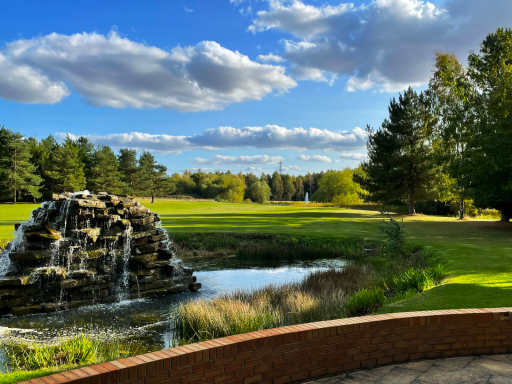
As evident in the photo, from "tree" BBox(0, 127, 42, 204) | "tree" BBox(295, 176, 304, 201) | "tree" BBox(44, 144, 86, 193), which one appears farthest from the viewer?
"tree" BBox(295, 176, 304, 201)

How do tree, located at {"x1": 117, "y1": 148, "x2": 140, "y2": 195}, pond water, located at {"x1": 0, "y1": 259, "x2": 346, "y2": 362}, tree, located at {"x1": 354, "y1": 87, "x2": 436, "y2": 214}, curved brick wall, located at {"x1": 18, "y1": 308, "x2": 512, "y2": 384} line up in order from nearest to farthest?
curved brick wall, located at {"x1": 18, "y1": 308, "x2": 512, "y2": 384} < pond water, located at {"x1": 0, "y1": 259, "x2": 346, "y2": 362} < tree, located at {"x1": 354, "y1": 87, "x2": 436, "y2": 214} < tree, located at {"x1": 117, "y1": 148, "x2": 140, "y2": 195}

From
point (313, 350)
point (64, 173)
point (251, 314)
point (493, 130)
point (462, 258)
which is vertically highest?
point (493, 130)

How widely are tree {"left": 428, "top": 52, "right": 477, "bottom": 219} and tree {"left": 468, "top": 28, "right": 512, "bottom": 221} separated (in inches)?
33.3

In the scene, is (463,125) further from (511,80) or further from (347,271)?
(347,271)

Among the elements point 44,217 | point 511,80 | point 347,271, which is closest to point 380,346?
point 347,271

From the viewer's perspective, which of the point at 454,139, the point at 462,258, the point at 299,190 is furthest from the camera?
the point at 299,190

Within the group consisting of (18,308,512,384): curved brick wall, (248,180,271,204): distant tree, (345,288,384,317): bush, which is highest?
(248,180,271,204): distant tree

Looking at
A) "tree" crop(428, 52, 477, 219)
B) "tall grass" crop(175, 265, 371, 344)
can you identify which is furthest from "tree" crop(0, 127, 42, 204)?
"tall grass" crop(175, 265, 371, 344)

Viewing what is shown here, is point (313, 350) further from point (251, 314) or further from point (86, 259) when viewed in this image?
point (86, 259)

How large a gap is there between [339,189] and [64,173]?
46031 millimetres

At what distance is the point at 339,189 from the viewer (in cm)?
7119

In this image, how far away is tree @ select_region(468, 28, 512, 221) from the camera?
2009cm

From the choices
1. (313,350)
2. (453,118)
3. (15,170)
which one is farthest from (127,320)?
(15,170)

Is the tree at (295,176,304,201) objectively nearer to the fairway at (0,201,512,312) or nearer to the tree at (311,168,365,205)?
the tree at (311,168,365,205)
